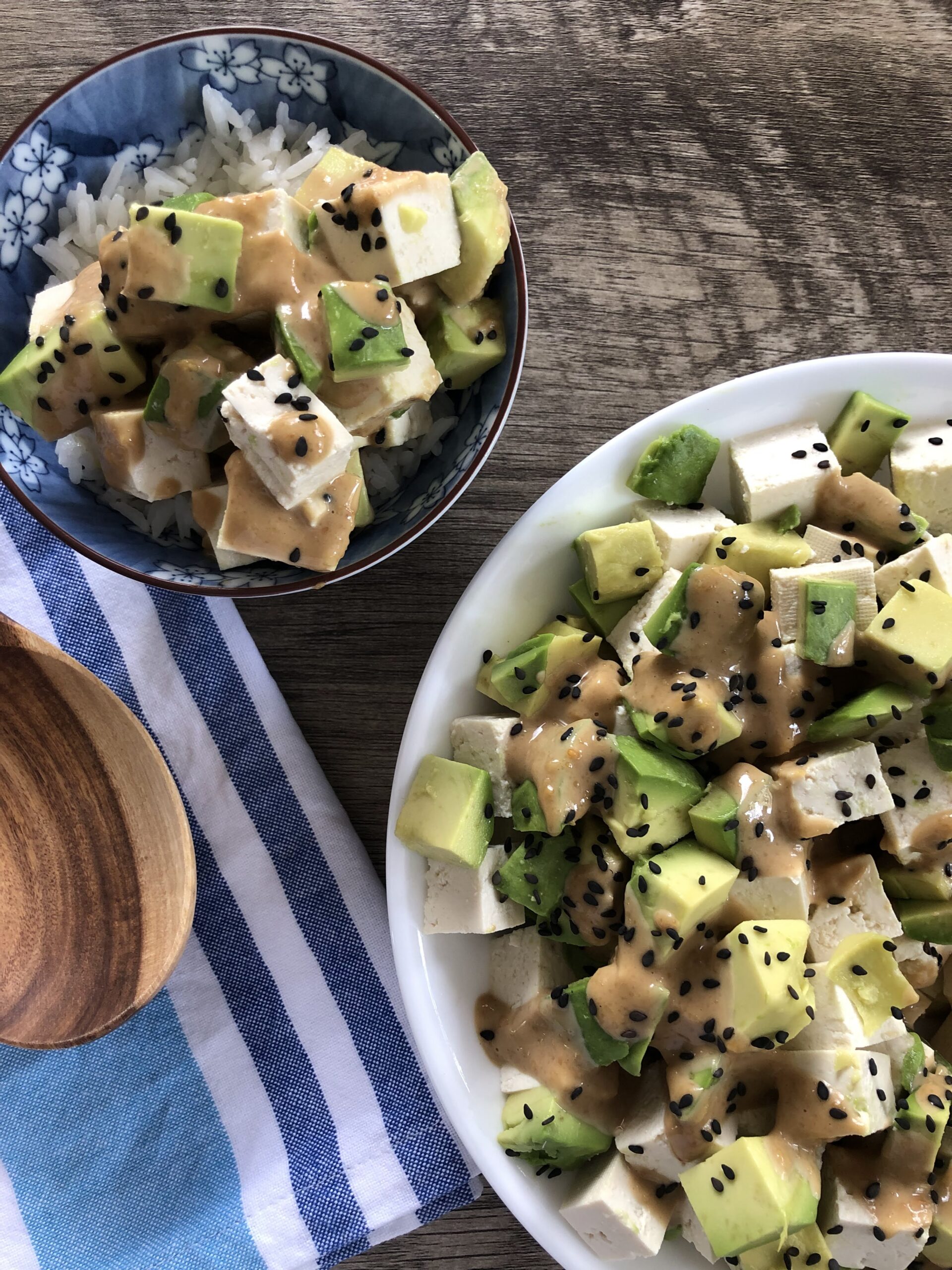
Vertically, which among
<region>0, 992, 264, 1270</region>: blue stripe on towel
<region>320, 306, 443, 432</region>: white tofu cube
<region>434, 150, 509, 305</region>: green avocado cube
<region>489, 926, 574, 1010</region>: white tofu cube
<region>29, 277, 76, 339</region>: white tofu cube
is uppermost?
<region>434, 150, 509, 305</region>: green avocado cube

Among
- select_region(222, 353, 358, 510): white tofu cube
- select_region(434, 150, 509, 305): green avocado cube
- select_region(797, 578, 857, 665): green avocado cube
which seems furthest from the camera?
select_region(797, 578, 857, 665): green avocado cube

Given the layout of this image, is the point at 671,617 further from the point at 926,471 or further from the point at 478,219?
the point at 478,219

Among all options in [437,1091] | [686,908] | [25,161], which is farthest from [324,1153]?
[25,161]

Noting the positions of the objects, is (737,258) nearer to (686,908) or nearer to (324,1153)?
(686,908)

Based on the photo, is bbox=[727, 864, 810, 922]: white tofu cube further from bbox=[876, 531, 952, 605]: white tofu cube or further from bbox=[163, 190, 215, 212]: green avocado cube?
bbox=[163, 190, 215, 212]: green avocado cube

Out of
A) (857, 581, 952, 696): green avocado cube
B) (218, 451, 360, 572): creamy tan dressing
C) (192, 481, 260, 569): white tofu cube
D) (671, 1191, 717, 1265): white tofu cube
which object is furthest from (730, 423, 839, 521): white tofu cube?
(671, 1191, 717, 1265): white tofu cube

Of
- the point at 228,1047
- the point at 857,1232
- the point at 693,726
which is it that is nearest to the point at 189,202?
the point at 693,726

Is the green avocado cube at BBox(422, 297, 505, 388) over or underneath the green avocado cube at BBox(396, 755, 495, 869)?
over
